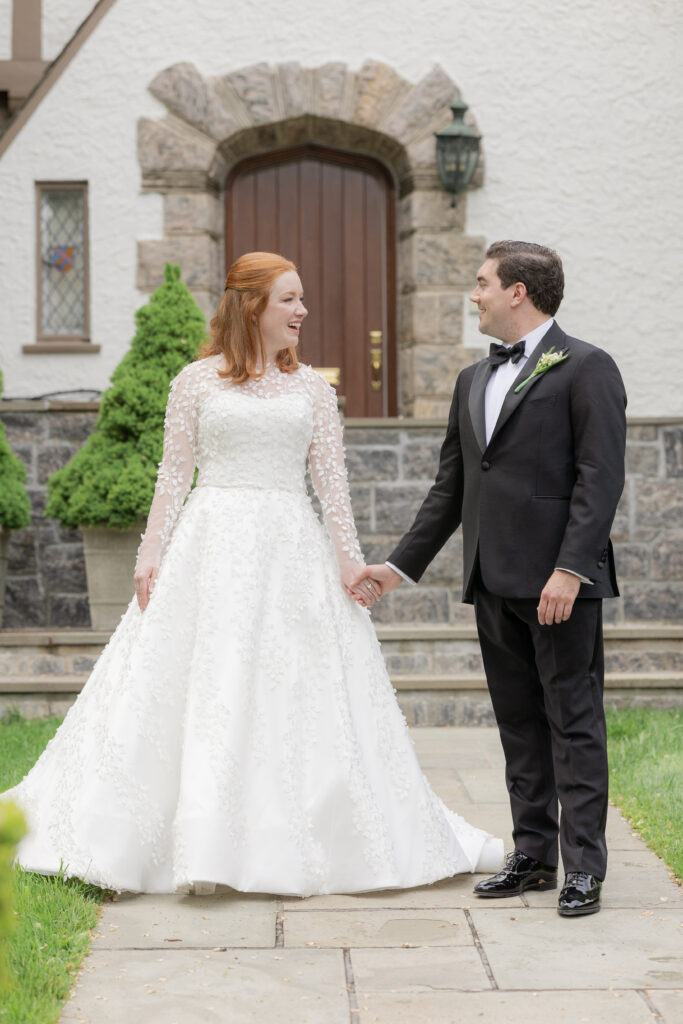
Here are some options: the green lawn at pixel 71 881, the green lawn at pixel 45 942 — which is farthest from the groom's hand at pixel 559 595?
the green lawn at pixel 45 942

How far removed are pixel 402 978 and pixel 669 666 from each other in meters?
4.92

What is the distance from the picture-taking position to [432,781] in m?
6.09

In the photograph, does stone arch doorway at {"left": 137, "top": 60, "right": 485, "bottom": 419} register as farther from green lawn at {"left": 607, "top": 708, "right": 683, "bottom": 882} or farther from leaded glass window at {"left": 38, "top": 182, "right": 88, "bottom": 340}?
green lawn at {"left": 607, "top": 708, "right": 683, "bottom": 882}

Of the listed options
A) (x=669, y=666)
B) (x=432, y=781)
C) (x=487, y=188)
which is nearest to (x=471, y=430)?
(x=432, y=781)

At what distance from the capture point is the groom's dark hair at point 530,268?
13.6ft

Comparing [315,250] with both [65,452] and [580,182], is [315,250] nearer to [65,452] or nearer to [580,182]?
[580,182]

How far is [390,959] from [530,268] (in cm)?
208

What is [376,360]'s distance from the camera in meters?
10.8

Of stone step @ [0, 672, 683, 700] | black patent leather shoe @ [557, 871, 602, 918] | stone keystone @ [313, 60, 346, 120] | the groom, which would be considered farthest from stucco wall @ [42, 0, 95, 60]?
black patent leather shoe @ [557, 871, 602, 918]

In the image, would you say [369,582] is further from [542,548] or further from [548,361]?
[548,361]

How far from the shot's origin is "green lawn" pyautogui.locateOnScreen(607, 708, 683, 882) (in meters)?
4.96

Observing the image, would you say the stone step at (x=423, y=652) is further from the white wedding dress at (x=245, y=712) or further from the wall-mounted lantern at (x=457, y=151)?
the wall-mounted lantern at (x=457, y=151)

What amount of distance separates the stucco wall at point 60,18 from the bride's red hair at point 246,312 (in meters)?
7.18

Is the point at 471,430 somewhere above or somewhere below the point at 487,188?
below
